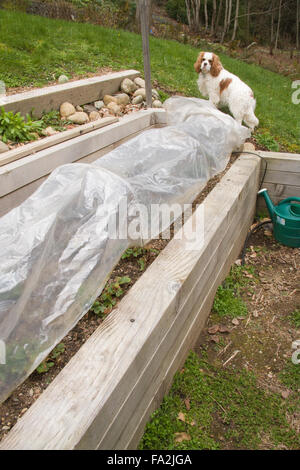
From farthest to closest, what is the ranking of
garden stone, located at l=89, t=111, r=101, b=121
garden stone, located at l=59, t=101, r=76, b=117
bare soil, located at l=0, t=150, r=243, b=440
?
garden stone, located at l=89, t=111, r=101, b=121
garden stone, located at l=59, t=101, r=76, b=117
bare soil, located at l=0, t=150, r=243, b=440

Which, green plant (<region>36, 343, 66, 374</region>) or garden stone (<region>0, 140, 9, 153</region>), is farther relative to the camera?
garden stone (<region>0, 140, 9, 153</region>)

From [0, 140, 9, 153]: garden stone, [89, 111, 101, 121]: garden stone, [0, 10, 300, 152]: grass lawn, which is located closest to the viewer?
[0, 140, 9, 153]: garden stone

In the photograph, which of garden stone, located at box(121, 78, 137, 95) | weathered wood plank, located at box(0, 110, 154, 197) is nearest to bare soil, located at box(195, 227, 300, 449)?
weathered wood plank, located at box(0, 110, 154, 197)

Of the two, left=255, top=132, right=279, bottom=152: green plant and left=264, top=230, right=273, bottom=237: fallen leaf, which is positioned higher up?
left=255, top=132, right=279, bottom=152: green plant

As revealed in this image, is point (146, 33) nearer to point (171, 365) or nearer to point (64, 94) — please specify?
point (64, 94)

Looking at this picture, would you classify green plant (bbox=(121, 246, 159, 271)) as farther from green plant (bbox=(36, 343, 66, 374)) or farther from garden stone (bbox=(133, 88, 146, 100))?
garden stone (bbox=(133, 88, 146, 100))

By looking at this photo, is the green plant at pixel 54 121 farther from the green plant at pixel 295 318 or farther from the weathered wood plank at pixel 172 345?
the green plant at pixel 295 318

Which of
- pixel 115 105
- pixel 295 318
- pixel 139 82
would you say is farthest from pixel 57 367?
pixel 139 82

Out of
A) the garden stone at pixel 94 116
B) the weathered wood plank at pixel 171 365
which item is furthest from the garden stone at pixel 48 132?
the weathered wood plank at pixel 171 365

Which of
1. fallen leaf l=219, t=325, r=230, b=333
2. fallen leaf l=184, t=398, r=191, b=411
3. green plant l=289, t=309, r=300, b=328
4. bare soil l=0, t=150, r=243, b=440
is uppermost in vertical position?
bare soil l=0, t=150, r=243, b=440

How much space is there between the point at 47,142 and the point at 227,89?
7.59ft

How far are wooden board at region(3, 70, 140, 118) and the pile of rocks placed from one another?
70 mm

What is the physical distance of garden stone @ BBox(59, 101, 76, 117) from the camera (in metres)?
3.53
